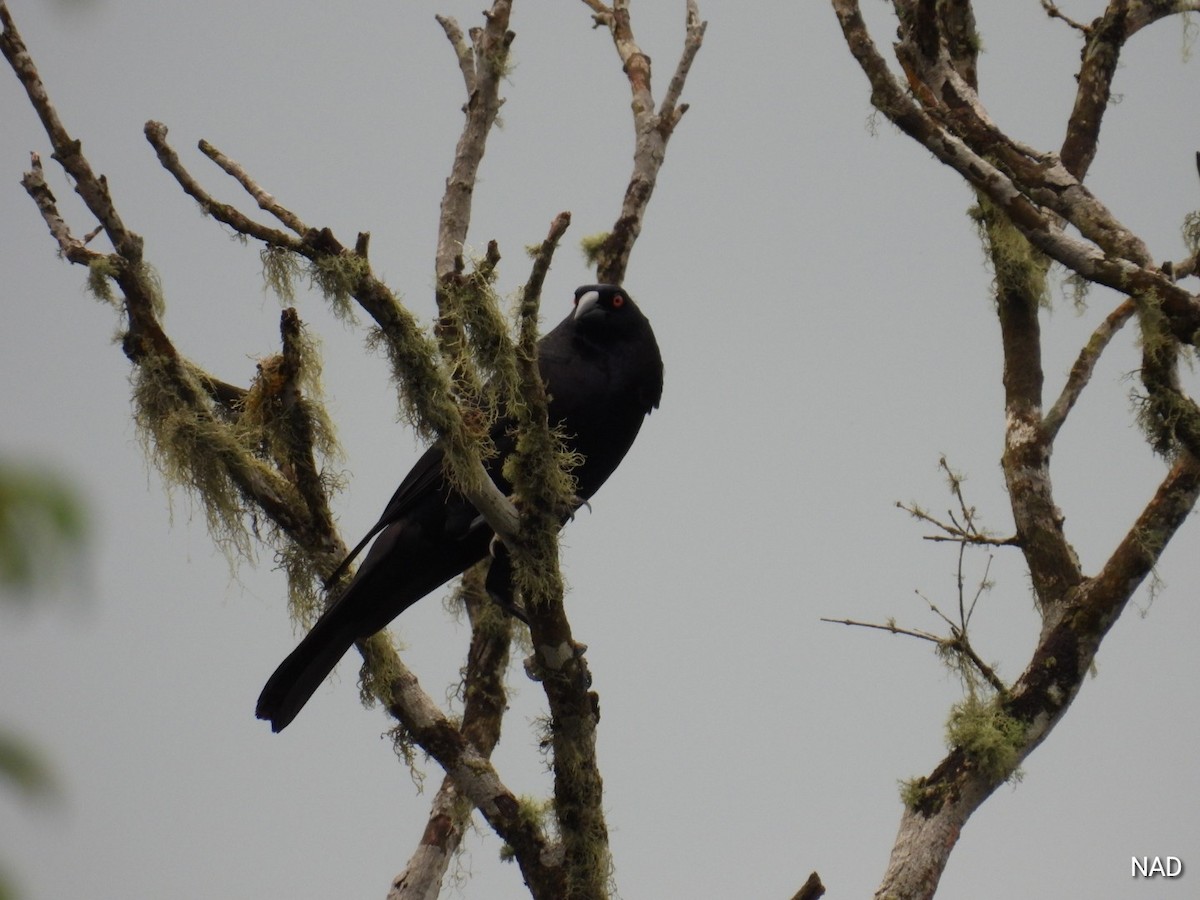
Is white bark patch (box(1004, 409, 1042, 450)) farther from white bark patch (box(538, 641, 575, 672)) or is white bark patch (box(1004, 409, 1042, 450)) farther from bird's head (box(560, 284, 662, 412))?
white bark patch (box(538, 641, 575, 672))

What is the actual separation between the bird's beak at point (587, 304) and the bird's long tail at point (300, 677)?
151 cm

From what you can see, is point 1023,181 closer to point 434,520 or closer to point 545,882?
point 434,520

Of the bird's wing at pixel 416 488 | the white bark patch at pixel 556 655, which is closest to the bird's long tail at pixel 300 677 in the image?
the bird's wing at pixel 416 488

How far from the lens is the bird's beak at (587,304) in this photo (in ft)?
17.1

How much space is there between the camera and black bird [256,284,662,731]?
15.4 feet

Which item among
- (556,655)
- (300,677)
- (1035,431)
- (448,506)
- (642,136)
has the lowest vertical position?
(556,655)

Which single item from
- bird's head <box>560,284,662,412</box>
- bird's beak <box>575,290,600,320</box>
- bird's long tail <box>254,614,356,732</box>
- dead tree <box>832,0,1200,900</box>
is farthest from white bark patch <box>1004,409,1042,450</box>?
bird's long tail <box>254,614,356,732</box>

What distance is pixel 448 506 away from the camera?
4.72 m

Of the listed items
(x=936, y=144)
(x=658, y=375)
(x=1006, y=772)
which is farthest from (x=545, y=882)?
(x=936, y=144)

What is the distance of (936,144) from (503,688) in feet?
9.18

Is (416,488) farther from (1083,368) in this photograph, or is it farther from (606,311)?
(1083,368)

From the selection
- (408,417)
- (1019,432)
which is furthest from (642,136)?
(408,417)

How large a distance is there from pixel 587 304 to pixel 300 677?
5.90 feet

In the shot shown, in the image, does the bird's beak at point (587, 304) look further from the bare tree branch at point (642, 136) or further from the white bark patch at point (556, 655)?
the white bark patch at point (556, 655)
